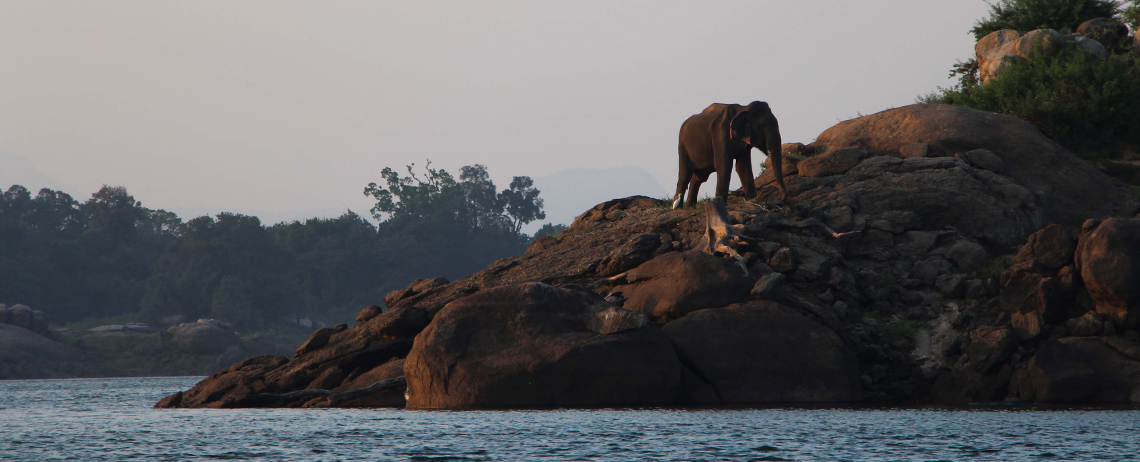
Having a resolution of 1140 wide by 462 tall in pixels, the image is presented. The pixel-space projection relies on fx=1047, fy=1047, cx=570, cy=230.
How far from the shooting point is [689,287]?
24.5 m

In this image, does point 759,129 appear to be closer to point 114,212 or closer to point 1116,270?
point 1116,270

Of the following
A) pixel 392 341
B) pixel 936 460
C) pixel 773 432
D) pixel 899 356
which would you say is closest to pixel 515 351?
pixel 392 341

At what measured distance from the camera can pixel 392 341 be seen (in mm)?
26312

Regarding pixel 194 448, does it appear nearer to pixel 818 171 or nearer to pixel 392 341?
pixel 392 341

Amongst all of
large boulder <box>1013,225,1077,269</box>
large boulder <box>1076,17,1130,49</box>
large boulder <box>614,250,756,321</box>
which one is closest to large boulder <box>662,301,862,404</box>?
large boulder <box>614,250,756,321</box>

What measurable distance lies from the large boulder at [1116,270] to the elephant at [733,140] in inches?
354

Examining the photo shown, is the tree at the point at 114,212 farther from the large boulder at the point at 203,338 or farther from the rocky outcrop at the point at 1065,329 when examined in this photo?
the rocky outcrop at the point at 1065,329

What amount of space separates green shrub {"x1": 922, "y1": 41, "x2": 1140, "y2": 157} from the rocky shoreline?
11.7ft

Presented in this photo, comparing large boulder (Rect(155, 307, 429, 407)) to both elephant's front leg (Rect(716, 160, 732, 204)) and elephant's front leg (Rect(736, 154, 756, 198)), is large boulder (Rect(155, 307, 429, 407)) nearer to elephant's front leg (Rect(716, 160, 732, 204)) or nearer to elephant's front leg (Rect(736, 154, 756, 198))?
elephant's front leg (Rect(716, 160, 732, 204))

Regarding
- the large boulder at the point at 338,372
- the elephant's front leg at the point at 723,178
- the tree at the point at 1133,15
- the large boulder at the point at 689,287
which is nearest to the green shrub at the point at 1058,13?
the tree at the point at 1133,15

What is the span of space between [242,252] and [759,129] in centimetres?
8273

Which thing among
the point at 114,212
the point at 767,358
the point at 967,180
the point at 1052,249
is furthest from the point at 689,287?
the point at 114,212

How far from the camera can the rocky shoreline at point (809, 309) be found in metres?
22.3

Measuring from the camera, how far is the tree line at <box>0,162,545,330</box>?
315ft
